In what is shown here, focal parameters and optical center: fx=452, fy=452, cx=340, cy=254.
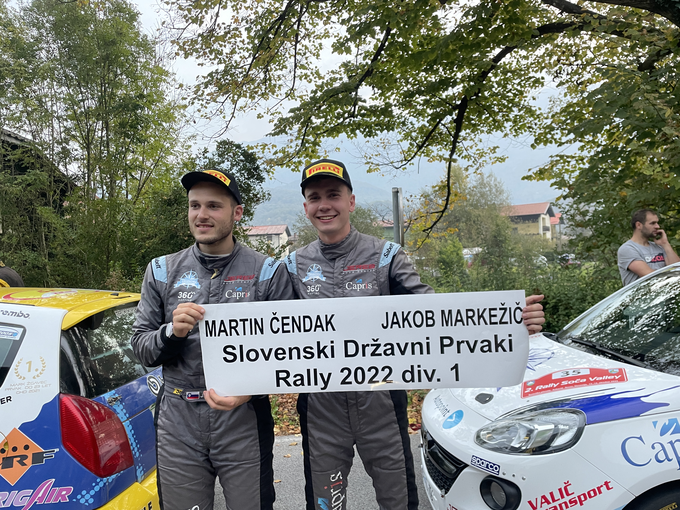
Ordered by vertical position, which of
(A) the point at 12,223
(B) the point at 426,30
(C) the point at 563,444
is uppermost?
(B) the point at 426,30

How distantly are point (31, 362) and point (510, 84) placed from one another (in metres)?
8.99

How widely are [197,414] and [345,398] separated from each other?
66 centimetres

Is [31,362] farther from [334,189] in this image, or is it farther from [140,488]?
[334,189]

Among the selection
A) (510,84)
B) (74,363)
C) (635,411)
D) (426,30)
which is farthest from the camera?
(510,84)

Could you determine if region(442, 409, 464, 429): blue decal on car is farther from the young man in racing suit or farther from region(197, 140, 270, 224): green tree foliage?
region(197, 140, 270, 224): green tree foliage

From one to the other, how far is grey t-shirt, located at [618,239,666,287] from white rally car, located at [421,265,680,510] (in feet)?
7.77

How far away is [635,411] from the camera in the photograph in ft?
6.52

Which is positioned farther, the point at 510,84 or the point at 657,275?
the point at 510,84

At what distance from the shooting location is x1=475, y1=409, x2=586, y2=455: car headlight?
202 cm

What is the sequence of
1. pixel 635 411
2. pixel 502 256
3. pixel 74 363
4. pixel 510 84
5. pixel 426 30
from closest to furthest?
pixel 635 411 → pixel 74 363 → pixel 426 30 → pixel 510 84 → pixel 502 256

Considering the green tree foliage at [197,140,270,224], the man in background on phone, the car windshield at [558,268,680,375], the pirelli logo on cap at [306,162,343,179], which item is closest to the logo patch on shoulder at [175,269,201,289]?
the pirelli logo on cap at [306,162,343,179]

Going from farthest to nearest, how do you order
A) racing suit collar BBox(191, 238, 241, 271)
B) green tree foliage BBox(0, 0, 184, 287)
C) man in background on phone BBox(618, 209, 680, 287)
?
1. green tree foliage BBox(0, 0, 184, 287)
2. man in background on phone BBox(618, 209, 680, 287)
3. racing suit collar BBox(191, 238, 241, 271)

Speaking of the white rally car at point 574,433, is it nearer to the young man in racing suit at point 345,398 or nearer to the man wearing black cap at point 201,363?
the young man in racing suit at point 345,398

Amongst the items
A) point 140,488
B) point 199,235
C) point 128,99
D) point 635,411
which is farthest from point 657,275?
point 128,99
